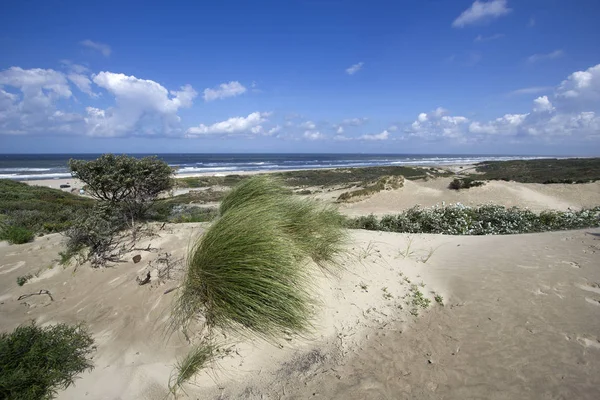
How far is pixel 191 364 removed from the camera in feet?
11.2

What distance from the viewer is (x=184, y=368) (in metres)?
3.37

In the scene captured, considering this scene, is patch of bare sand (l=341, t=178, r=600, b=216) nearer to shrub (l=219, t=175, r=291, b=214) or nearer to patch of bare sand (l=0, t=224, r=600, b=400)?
shrub (l=219, t=175, r=291, b=214)

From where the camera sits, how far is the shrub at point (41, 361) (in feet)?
9.51

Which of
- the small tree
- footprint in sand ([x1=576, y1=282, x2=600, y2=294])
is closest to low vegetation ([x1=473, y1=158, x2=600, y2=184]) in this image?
footprint in sand ([x1=576, y1=282, x2=600, y2=294])

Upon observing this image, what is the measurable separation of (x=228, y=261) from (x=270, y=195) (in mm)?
2778

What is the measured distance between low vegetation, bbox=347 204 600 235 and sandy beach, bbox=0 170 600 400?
366 cm

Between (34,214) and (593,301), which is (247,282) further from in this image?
(34,214)

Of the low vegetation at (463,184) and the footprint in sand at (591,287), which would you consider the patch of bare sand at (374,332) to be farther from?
the low vegetation at (463,184)

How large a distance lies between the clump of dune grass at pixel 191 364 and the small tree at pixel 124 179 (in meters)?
6.22

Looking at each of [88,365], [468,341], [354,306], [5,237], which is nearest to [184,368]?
[88,365]

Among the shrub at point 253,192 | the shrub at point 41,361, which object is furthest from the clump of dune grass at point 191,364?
the shrub at point 253,192

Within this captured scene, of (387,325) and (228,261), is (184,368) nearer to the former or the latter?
(228,261)

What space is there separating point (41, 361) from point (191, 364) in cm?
160

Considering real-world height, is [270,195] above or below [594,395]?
above
